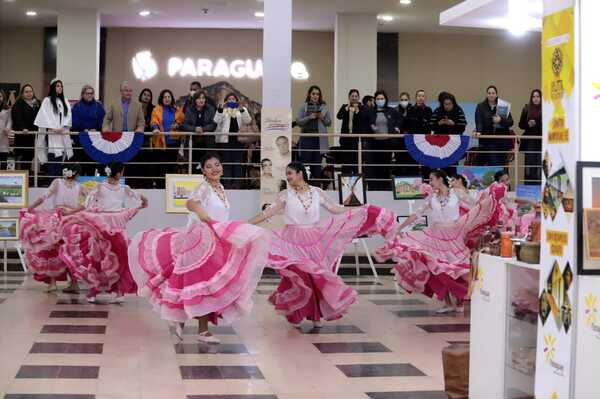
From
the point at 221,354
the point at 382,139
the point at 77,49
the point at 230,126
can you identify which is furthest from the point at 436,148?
the point at 77,49

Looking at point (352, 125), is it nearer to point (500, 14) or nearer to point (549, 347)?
point (500, 14)

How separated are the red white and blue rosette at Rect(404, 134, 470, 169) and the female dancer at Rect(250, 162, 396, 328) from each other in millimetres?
5380

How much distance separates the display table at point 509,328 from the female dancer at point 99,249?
5447mm

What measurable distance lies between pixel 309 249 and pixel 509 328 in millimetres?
3550

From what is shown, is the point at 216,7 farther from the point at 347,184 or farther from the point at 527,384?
the point at 527,384

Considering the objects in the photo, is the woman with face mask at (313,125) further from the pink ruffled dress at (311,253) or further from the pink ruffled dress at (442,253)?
the pink ruffled dress at (311,253)

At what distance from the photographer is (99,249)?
9664mm

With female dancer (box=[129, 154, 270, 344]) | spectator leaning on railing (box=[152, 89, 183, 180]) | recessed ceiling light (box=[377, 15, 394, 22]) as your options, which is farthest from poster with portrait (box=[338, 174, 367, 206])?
recessed ceiling light (box=[377, 15, 394, 22])

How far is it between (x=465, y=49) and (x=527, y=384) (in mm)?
16653

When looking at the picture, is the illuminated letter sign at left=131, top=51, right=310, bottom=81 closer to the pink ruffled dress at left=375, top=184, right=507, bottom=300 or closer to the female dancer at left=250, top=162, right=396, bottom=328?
the pink ruffled dress at left=375, top=184, right=507, bottom=300

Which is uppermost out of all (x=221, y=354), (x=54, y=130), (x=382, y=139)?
(x=54, y=130)

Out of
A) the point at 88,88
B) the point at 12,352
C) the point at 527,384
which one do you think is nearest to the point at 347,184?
the point at 88,88

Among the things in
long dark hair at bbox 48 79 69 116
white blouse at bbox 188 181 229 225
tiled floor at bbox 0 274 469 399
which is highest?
long dark hair at bbox 48 79 69 116

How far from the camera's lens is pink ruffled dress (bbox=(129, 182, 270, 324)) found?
23.1ft
